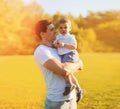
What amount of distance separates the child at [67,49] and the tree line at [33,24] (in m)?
2.64

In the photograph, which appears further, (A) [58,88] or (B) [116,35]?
(B) [116,35]

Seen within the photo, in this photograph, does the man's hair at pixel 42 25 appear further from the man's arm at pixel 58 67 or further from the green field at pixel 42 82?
the green field at pixel 42 82

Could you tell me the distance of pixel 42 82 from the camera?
5.31 metres

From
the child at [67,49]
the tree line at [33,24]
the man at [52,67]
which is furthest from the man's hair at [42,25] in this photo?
the tree line at [33,24]

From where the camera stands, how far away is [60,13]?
193 inches

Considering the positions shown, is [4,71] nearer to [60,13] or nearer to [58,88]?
[60,13]

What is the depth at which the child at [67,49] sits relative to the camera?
196cm

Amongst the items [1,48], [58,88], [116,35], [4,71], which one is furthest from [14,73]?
[58,88]

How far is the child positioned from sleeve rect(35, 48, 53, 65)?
0.31 feet

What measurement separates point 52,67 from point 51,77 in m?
0.07

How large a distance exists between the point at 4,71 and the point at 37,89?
0.62 m

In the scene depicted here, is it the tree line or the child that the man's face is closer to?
the child

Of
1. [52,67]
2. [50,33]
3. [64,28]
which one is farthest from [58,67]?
[64,28]

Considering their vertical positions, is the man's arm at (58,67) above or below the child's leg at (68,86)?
above
